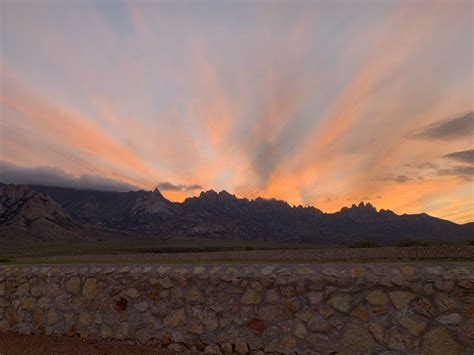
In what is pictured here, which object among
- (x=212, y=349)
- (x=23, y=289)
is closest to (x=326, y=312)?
(x=212, y=349)

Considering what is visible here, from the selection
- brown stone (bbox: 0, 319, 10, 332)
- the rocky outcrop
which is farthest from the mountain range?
brown stone (bbox: 0, 319, 10, 332)

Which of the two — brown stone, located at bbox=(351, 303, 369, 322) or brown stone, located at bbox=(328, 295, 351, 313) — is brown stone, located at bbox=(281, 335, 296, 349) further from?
brown stone, located at bbox=(351, 303, 369, 322)

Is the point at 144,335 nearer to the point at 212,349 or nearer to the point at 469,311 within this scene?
the point at 212,349

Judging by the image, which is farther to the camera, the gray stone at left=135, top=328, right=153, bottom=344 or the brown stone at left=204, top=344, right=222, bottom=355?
the gray stone at left=135, top=328, right=153, bottom=344

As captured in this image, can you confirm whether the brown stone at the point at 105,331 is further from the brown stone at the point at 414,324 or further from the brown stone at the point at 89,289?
the brown stone at the point at 414,324

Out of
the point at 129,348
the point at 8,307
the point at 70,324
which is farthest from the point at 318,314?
the point at 8,307

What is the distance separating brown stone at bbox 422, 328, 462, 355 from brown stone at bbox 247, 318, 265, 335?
2376 millimetres

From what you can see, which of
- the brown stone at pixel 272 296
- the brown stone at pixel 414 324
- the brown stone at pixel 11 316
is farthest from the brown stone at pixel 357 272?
the brown stone at pixel 11 316

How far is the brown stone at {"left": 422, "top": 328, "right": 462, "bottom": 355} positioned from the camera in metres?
5.33

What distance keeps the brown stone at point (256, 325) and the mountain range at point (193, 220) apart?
397ft

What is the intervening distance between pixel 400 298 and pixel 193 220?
157901 mm

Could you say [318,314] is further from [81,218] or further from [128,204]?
[128,204]

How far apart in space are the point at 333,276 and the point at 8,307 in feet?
23.2

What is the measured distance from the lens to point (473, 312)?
5.37 metres
